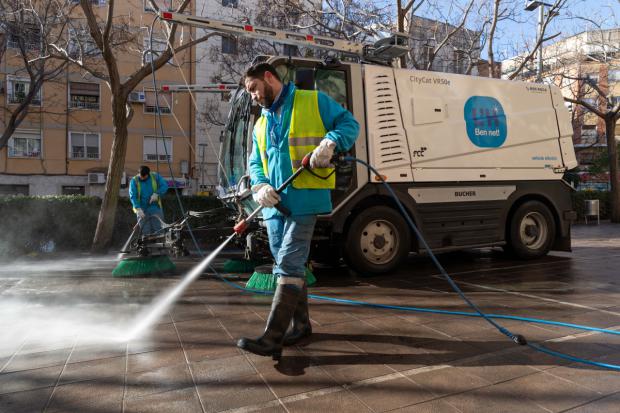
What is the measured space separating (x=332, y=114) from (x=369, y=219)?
2.85 meters

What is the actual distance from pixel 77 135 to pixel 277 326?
25.7 metres

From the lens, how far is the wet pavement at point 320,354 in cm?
242

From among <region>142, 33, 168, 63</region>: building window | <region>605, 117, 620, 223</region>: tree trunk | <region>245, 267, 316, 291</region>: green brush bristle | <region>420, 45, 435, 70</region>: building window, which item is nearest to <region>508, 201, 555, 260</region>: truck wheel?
<region>245, 267, 316, 291</region>: green brush bristle

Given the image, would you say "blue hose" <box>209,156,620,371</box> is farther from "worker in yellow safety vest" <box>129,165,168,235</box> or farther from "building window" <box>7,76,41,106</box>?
"building window" <box>7,76,41,106</box>

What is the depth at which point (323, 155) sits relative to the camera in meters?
2.80

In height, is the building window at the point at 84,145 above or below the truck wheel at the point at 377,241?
above

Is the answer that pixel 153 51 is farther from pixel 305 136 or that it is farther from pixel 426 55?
pixel 426 55

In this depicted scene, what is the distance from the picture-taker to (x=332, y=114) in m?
3.19

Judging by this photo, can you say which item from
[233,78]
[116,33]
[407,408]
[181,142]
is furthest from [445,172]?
[181,142]

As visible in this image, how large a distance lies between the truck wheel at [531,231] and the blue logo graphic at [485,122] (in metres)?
1.23

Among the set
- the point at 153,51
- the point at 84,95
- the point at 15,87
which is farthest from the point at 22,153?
the point at 153,51

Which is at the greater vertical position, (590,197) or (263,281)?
(590,197)

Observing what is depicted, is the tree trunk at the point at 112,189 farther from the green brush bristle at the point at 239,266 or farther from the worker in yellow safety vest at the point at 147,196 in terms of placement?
the green brush bristle at the point at 239,266

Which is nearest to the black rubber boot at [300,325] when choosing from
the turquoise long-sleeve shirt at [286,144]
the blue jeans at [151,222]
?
the turquoise long-sleeve shirt at [286,144]
